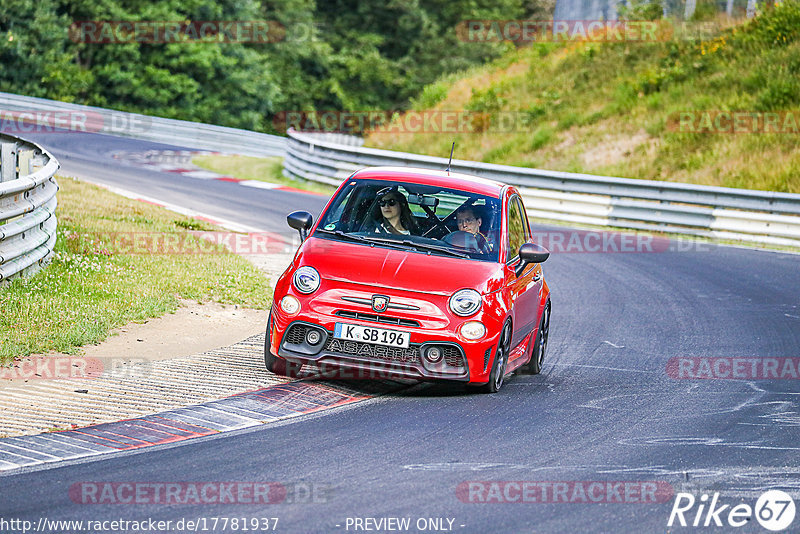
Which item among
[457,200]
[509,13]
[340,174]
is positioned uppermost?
[509,13]

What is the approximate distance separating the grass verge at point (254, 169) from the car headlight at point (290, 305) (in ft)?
56.0

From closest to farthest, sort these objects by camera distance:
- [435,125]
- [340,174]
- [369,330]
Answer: [369,330] → [340,174] → [435,125]

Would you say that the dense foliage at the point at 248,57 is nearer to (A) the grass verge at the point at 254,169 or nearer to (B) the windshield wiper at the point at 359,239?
(A) the grass verge at the point at 254,169

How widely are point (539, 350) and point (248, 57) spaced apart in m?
42.0

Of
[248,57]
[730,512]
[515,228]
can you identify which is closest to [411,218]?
[515,228]

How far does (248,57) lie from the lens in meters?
49.8

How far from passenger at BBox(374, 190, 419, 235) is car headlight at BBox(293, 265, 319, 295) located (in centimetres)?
99

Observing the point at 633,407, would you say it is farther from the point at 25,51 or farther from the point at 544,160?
the point at 25,51

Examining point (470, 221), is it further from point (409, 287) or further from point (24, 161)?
point (24, 161)

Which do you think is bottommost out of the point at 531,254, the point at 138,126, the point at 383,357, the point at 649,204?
the point at 138,126

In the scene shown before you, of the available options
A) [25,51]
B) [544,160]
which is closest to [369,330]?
[544,160]

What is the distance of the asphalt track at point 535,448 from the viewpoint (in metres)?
5.57

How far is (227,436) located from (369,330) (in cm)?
158

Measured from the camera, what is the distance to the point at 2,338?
8.76 meters
